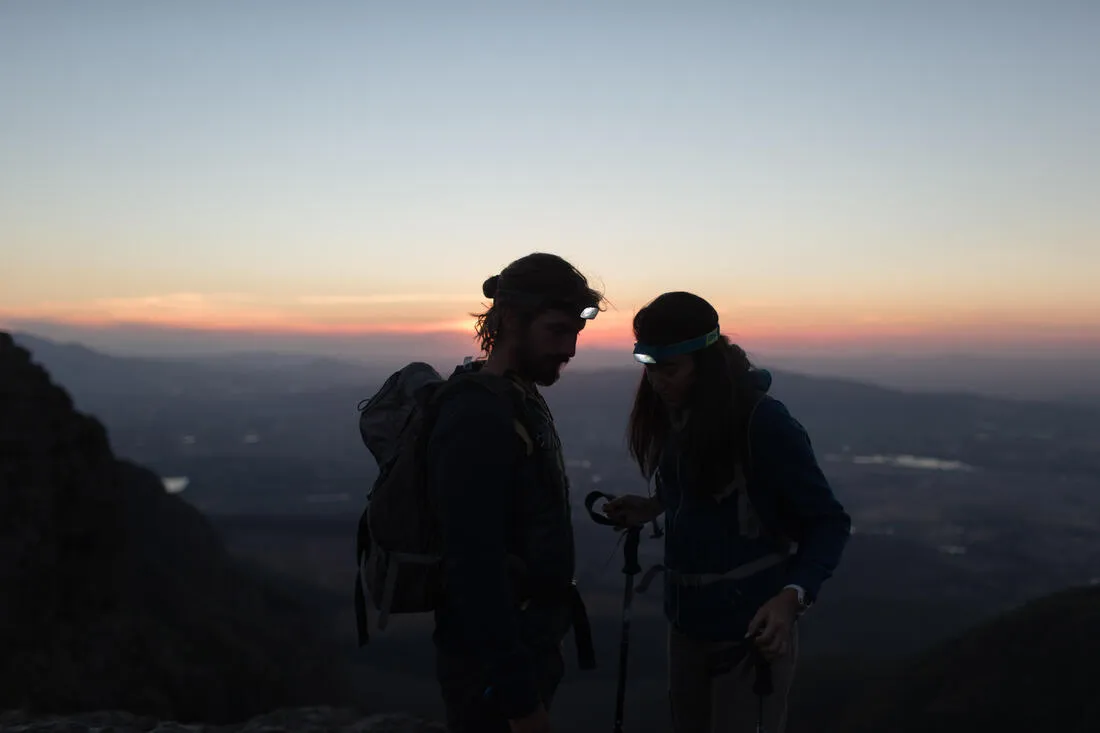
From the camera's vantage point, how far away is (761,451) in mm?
3330

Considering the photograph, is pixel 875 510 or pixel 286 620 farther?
pixel 875 510

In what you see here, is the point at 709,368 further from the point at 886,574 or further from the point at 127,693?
the point at 886,574

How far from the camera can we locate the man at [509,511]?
276cm

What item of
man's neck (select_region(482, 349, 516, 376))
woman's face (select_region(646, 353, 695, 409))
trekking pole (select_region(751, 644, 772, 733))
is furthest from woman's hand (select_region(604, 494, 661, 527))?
man's neck (select_region(482, 349, 516, 376))

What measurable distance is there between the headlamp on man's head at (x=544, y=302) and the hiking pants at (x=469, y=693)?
1.22 meters

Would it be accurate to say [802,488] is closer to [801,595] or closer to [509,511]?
[801,595]

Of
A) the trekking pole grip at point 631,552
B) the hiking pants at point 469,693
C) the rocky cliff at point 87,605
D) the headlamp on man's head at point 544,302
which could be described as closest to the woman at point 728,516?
the trekking pole grip at point 631,552

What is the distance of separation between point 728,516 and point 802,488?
0.33 m

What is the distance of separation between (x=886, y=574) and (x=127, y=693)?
81579 millimetres

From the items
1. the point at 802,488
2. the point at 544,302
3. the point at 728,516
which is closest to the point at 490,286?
the point at 544,302

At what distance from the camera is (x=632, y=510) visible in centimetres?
399

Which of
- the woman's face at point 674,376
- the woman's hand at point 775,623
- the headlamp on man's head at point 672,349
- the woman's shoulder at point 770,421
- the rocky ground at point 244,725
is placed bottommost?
the rocky ground at point 244,725

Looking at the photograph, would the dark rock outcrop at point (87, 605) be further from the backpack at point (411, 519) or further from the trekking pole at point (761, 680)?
the trekking pole at point (761, 680)

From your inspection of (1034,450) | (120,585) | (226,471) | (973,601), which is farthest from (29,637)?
(1034,450)
